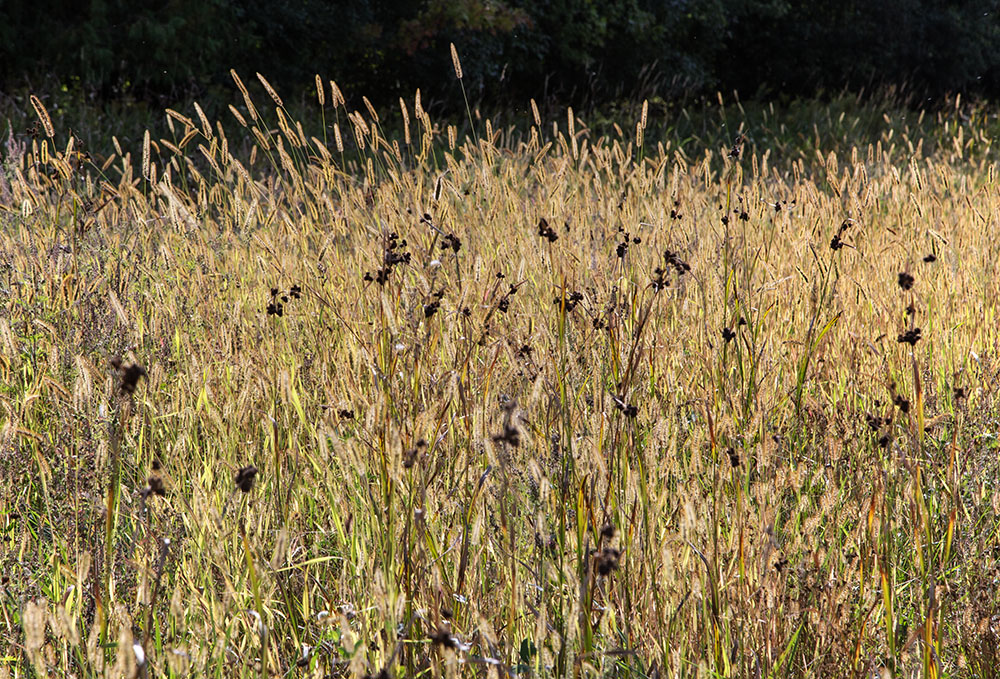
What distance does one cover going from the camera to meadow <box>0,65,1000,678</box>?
1.29m

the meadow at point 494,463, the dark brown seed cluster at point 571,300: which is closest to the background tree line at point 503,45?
the meadow at point 494,463

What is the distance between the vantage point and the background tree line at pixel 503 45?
11.1 metres

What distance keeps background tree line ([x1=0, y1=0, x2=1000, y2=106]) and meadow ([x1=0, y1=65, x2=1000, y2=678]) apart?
7.33 meters

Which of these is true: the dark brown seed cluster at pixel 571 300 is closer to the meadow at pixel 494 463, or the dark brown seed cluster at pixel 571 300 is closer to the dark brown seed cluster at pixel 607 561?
the meadow at pixel 494 463

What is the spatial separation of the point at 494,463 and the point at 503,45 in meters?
12.1

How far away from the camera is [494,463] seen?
121 centimetres

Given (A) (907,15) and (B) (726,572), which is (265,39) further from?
(B) (726,572)

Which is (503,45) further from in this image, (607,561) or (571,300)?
(607,561)

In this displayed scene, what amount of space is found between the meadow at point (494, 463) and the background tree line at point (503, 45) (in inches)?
289

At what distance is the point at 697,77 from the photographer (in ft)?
47.5

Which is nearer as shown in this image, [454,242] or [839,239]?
[454,242]

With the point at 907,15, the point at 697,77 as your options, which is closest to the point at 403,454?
the point at 697,77

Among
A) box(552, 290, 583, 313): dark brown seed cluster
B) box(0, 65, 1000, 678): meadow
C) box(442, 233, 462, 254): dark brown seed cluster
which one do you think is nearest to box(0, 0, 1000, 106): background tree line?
box(0, 65, 1000, 678): meadow

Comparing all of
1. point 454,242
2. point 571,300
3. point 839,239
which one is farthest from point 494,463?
point 839,239
